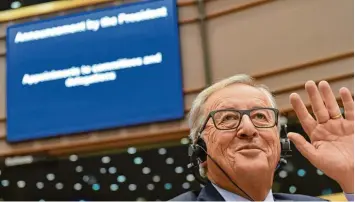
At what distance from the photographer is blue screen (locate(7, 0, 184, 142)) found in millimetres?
3533

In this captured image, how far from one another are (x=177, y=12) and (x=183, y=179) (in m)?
1.13

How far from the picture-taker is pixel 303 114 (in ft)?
3.94

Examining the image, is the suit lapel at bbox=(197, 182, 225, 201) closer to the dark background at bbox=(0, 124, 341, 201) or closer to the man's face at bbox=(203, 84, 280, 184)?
the man's face at bbox=(203, 84, 280, 184)

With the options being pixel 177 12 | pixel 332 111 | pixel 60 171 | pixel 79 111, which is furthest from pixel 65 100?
pixel 332 111

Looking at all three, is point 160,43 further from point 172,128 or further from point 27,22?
point 27,22

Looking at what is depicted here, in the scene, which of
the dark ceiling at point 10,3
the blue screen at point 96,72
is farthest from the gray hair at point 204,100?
the dark ceiling at point 10,3

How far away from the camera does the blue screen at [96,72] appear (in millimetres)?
3533

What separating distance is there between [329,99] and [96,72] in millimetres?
2669

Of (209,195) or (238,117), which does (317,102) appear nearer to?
(238,117)

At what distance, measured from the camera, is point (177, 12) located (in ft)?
12.2

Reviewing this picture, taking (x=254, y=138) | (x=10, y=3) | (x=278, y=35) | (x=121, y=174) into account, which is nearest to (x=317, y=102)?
(x=254, y=138)

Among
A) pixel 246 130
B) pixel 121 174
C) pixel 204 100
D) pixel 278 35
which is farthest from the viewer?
pixel 121 174

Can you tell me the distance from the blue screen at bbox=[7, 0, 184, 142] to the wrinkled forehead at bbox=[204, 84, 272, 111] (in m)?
2.12

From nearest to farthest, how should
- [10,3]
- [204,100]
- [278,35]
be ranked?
[204,100] → [278,35] → [10,3]
